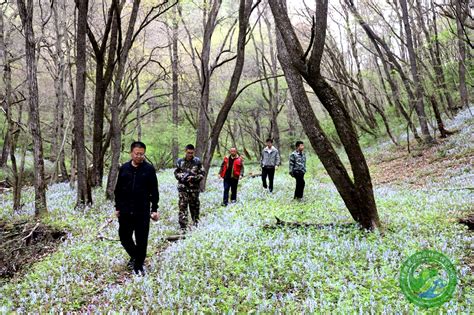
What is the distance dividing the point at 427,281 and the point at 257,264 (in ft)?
7.90

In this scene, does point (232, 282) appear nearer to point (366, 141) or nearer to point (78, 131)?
point (78, 131)

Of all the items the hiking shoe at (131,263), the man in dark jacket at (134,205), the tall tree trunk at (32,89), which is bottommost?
the hiking shoe at (131,263)

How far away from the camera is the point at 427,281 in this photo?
4484 mm

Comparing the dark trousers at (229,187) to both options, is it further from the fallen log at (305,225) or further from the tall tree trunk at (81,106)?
the tall tree trunk at (81,106)

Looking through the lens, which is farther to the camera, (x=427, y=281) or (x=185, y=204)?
(x=185, y=204)

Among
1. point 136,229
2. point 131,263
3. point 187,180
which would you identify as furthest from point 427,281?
point 187,180

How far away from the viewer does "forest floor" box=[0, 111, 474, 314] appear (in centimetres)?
451

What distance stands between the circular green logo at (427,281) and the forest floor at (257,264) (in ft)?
0.41

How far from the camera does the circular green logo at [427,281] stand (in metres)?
4.08

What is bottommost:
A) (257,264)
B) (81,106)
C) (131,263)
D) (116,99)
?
(131,263)

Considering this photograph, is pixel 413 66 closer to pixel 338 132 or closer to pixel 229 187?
pixel 229 187

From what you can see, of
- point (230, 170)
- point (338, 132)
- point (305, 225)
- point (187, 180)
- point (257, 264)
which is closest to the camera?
point (257, 264)

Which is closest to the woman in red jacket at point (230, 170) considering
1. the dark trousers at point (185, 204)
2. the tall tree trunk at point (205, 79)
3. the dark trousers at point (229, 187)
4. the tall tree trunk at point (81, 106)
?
the dark trousers at point (229, 187)

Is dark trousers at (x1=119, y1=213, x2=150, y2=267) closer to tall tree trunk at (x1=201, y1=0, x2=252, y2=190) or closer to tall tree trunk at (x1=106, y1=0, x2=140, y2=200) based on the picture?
tall tree trunk at (x1=106, y1=0, x2=140, y2=200)
